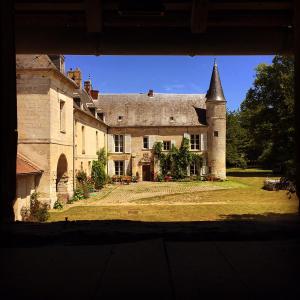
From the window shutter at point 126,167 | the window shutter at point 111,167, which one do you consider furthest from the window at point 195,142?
the window shutter at point 111,167

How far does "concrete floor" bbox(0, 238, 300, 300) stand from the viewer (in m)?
1.82

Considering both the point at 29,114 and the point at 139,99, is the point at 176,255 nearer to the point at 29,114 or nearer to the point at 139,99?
the point at 29,114

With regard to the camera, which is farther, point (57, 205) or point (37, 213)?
point (57, 205)

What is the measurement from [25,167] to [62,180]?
4393 mm

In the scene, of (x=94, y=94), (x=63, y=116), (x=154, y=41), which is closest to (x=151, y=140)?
(x=94, y=94)

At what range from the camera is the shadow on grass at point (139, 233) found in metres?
2.71

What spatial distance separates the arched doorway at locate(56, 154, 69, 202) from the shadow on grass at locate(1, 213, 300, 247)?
16972mm

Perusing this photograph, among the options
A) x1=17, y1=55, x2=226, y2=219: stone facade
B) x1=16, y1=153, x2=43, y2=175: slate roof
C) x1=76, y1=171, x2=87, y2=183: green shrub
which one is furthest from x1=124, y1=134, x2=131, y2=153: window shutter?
x1=16, y1=153, x2=43, y2=175: slate roof

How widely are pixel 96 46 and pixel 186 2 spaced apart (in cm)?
102

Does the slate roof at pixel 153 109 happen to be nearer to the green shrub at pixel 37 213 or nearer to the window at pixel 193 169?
the window at pixel 193 169

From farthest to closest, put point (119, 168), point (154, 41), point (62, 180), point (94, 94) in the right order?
point (94, 94)
point (119, 168)
point (62, 180)
point (154, 41)

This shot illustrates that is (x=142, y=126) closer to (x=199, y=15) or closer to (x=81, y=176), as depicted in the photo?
(x=81, y=176)

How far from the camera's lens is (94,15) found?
10.2 feet

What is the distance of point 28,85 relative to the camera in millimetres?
16906
